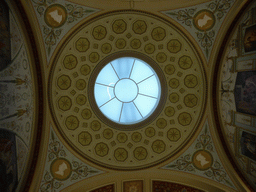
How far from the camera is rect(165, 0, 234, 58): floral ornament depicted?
30.3 feet

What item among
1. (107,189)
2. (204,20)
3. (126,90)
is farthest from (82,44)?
(107,189)

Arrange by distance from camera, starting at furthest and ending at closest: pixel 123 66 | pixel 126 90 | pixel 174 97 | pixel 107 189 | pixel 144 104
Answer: pixel 126 90 → pixel 144 104 → pixel 123 66 → pixel 174 97 → pixel 107 189

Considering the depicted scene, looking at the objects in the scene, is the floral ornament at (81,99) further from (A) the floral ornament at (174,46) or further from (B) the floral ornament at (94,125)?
(A) the floral ornament at (174,46)

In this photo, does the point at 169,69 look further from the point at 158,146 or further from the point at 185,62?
the point at 158,146

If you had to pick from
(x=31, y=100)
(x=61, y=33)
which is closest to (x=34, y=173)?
(x=31, y=100)

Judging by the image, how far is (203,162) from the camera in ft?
35.0

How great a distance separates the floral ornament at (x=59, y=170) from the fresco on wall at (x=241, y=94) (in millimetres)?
5992

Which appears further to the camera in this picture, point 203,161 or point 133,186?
point 133,186

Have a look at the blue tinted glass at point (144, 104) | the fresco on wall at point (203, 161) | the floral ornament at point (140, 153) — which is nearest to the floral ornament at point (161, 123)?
the blue tinted glass at point (144, 104)

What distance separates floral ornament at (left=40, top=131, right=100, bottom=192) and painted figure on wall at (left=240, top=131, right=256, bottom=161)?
6.15 metres

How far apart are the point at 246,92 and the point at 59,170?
8.06 metres

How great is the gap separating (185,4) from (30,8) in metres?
5.76

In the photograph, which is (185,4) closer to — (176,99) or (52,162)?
(176,99)

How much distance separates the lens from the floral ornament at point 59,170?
1002 centimetres
